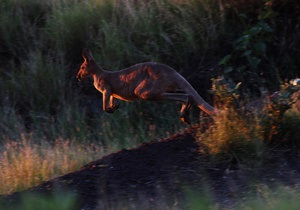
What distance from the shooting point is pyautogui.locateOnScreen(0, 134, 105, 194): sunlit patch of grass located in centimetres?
852

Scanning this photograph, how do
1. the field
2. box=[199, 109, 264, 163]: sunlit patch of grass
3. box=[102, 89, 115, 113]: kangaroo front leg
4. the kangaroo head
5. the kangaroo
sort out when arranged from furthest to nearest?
the field
the kangaroo head
box=[102, 89, 115, 113]: kangaroo front leg
the kangaroo
box=[199, 109, 264, 163]: sunlit patch of grass

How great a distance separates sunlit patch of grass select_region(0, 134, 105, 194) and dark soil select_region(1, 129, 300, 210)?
689mm

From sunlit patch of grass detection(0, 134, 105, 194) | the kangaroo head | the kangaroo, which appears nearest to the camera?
sunlit patch of grass detection(0, 134, 105, 194)

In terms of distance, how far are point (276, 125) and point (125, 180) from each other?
78.2 inches

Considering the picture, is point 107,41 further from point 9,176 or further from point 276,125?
point 276,125

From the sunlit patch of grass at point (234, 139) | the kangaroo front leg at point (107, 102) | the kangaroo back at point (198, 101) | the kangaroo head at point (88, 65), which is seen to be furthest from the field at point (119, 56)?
the sunlit patch of grass at point (234, 139)

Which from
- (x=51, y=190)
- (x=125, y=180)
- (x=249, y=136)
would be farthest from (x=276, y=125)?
(x=51, y=190)

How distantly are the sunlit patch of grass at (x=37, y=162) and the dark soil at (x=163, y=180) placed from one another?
2.26ft

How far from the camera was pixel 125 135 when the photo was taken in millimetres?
11023

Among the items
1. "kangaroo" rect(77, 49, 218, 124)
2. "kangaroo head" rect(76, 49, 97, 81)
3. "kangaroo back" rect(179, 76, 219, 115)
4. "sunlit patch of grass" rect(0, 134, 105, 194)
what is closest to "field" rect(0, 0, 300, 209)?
"sunlit patch of grass" rect(0, 134, 105, 194)

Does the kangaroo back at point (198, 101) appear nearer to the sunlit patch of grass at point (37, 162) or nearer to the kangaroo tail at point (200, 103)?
the kangaroo tail at point (200, 103)

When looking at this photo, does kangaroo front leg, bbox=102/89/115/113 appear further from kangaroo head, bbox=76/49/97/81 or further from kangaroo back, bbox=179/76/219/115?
kangaroo back, bbox=179/76/219/115

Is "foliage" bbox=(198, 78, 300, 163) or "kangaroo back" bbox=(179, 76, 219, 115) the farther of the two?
"kangaroo back" bbox=(179, 76, 219, 115)

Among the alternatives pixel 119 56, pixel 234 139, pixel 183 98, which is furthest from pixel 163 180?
pixel 119 56
